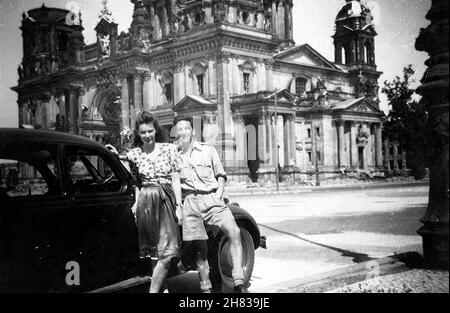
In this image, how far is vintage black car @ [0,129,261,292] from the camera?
3883 millimetres

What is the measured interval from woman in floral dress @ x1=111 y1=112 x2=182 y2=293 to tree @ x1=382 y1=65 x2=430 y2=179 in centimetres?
302

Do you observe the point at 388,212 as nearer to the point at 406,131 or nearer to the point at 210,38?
the point at 406,131

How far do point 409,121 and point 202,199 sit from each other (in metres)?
3.81

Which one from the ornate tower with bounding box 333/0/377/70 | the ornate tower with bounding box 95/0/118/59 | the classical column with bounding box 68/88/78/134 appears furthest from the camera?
the classical column with bounding box 68/88/78/134

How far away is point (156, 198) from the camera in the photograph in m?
4.52

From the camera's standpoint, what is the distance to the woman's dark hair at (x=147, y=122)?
15.6 feet

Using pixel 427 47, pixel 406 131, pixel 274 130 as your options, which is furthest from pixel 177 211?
pixel 274 130

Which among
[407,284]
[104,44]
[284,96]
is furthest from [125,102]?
[284,96]

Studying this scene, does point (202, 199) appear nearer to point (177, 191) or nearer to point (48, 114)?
point (177, 191)

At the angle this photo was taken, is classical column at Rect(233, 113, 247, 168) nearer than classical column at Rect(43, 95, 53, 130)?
No

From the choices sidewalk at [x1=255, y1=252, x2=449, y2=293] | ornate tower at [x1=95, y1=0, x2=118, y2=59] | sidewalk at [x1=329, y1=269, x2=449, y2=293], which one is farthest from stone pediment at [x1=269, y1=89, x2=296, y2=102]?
sidewalk at [x1=329, y1=269, x2=449, y2=293]

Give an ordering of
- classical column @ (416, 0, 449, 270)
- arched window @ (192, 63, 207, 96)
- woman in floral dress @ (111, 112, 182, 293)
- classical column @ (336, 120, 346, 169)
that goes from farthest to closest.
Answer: classical column @ (336, 120, 346, 169), arched window @ (192, 63, 207, 96), classical column @ (416, 0, 449, 270), woman in floral dress @ (111, 112, 182, 293)

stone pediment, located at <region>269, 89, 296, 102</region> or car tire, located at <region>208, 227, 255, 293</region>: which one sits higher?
stone pediment, located at <region>269, 89, 296, 102</region>

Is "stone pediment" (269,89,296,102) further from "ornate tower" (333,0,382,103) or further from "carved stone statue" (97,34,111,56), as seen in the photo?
"carved stone statue" (97,34,111,56)
